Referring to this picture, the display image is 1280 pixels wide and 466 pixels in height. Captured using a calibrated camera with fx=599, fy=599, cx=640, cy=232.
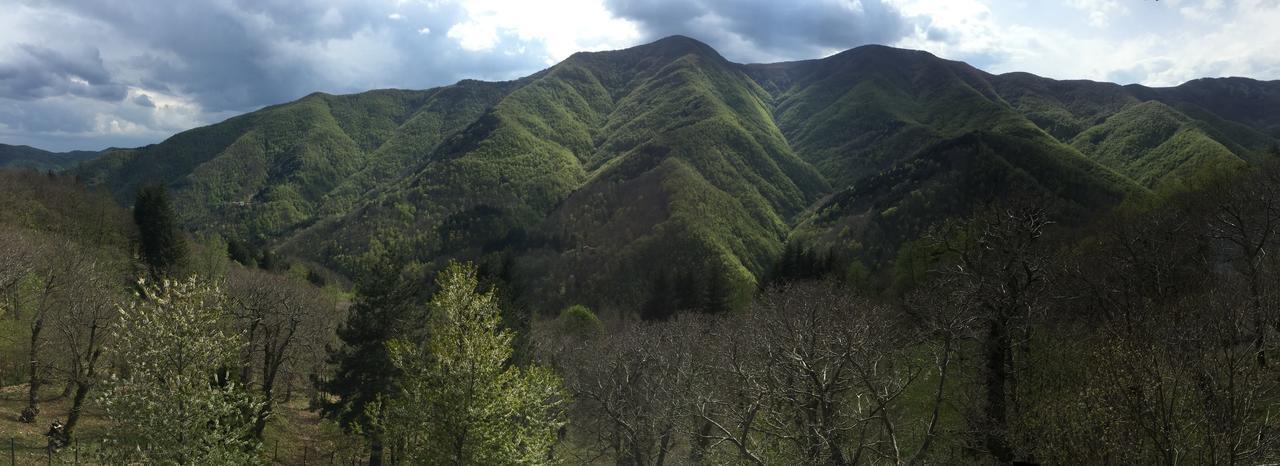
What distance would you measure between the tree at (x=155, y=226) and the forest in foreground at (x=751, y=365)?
515 inches

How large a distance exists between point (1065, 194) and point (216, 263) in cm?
17590

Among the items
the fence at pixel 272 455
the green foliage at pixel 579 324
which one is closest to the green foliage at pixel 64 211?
the fence at pixel 272 455

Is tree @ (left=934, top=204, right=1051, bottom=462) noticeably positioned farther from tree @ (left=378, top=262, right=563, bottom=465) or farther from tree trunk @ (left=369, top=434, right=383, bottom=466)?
tree trunk @ (left=369, top=434, right=383, bottom=466)

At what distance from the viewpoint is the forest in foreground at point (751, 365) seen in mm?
14094

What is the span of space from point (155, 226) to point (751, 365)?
83.7 m

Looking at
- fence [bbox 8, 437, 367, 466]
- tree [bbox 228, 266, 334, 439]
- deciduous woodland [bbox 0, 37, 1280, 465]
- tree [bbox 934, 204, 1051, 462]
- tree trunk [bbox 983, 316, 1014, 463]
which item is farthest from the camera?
tree [bbox 228, 266, 334, 439]

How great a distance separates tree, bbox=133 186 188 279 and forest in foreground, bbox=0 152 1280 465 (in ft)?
42.9

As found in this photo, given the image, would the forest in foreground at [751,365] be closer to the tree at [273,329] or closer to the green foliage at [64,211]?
the tree at [273,329]

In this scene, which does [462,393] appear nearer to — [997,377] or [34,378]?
[997,377]

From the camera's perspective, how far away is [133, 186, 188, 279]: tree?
74.9m

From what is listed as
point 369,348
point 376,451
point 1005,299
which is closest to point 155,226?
point 369,348

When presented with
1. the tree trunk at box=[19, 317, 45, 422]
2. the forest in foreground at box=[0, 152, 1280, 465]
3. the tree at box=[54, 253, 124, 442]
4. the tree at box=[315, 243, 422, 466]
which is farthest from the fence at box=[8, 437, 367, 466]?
Answer: the tree trunk at box=[19, 317, 45, 422]

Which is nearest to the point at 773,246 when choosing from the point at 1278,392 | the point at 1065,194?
the point at 1065,194

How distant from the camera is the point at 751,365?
28.9 meters
